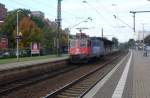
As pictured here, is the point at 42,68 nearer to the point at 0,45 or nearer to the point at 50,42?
the point at 0,45

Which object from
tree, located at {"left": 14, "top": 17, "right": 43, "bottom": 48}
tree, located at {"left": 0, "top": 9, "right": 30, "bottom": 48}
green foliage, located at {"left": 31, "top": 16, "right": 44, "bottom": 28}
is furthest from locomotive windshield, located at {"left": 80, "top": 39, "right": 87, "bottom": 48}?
green foliage, located at {"left": 31, "top": 16, "right": 44, "bottom": 28}

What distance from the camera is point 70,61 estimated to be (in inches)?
1794

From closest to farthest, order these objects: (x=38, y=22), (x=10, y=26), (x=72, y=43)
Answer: (x=72, y=43)
(x=10, y=26)
(x=38, y=22)

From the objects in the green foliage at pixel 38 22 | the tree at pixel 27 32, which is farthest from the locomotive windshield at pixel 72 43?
the green foliage at pixel 38 22

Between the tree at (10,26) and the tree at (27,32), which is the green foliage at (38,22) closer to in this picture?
the tree at (10,26)

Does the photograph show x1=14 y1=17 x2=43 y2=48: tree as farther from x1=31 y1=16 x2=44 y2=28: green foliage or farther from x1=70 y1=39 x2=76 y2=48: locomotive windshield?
x1=70 y1=39 x2=76 y2=48: locomotive windshield

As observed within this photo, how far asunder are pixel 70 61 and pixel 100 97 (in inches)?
1180

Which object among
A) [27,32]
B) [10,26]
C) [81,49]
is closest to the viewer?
[81,49]

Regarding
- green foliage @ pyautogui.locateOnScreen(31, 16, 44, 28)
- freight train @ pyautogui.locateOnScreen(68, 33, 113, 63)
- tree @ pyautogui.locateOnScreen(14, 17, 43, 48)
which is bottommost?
freight train @ pyautogui.locateOnScreen(68, 33, 113, 63)

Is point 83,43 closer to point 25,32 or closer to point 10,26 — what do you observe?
point 25,32

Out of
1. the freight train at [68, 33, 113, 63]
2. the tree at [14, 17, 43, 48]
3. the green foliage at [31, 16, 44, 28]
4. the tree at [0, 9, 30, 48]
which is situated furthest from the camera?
the green foliage at [31, 16, 44, 28]

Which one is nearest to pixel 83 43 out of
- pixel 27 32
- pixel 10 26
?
pixel 27 32

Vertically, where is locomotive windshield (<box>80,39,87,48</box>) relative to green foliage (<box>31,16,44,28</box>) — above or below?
below

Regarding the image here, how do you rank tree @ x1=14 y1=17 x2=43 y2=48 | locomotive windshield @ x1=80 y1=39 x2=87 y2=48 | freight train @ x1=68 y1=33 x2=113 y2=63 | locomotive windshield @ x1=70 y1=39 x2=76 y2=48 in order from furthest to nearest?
tree @ x1=14 y1=17 x2=43 y2=48, locomotive windshield @ x1=70 y1=39 x2=76 y2=48, locomotive windshield @ x1=80 y1=39 x2=87 y2=48, freight train @ x1=68 y1=33 x2=113 y2=63
